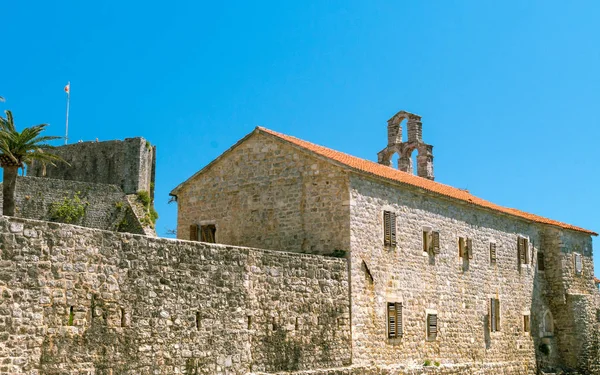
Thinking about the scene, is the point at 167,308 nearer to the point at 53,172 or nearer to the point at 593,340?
the point at 593,340

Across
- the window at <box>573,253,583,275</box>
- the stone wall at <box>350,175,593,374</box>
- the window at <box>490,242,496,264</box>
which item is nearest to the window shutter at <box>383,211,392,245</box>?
the stone wall at <box>350,175,593,374</box>

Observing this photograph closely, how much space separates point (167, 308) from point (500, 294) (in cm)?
1686

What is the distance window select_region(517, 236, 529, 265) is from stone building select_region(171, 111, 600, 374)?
50mm

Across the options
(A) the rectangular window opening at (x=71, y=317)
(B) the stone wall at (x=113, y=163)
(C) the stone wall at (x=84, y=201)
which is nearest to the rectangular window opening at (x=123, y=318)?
(A) the rectangular window opening at (x=71, y=317)

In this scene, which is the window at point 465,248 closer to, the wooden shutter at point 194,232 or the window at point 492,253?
the window at point 492,253

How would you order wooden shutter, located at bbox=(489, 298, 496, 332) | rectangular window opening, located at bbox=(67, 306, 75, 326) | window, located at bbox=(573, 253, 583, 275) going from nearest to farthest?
rectangular window opening, located at bbox=(67, 306, 75, 326) < wooden shutter, located at bbox=(489, 298, 496, 332) < window, located at bbox=(573, 253, 583, 275)

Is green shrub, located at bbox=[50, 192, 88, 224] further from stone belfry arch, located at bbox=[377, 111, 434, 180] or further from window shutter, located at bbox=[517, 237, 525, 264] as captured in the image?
window shutter, located at bbox=[517, 237, 525, 264]

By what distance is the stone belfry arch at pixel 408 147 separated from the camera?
37125 millimetres

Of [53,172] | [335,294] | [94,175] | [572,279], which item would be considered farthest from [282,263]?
[53,172]

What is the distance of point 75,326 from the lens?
15195mm

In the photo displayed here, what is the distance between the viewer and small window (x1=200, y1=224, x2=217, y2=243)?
26.2 m

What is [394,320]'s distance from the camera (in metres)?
24.1

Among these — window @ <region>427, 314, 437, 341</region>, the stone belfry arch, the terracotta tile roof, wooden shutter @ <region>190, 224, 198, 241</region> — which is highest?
the stone belfry arch

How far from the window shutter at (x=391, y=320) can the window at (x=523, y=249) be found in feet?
32.5
